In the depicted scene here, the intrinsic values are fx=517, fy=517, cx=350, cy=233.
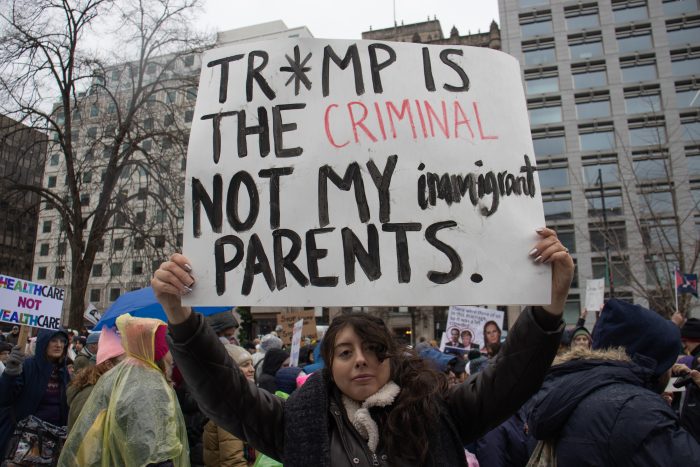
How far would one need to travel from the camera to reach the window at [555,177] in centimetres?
3631

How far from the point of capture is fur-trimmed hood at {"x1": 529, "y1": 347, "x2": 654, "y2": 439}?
206cm

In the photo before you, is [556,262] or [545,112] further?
[545,112]

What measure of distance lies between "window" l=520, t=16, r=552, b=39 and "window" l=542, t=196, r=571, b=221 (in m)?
12.6

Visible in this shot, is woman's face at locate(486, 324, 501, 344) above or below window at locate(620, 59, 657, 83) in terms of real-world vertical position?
below

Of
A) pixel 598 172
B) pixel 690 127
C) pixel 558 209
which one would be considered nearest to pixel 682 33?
pixel 690 127

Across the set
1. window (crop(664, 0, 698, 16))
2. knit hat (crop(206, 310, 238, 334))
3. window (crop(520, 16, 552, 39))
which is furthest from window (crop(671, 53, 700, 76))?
knit hat (crop(206, 310, 238, 334))

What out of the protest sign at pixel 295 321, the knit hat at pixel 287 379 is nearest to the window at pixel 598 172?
the protest sign at pixel 295 321

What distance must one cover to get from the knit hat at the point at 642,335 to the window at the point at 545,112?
38.0 m

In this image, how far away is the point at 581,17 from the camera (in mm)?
37750

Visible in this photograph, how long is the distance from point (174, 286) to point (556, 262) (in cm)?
130

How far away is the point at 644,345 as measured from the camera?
2205mm

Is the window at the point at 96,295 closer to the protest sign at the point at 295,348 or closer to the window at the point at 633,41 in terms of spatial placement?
the protest sign at the point at 295,348

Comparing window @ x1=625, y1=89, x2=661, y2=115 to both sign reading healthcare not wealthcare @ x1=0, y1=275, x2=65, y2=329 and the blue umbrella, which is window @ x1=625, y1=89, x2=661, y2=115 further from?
the blue umbrella

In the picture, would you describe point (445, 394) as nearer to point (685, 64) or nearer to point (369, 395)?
point (369, 395)
